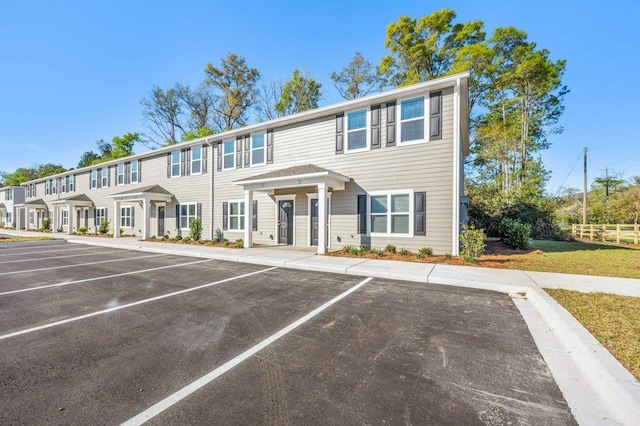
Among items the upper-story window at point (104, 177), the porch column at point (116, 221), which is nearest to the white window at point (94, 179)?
the upper-story window at point (104, 177)

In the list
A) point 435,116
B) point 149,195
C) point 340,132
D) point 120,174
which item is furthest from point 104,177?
point 435,116

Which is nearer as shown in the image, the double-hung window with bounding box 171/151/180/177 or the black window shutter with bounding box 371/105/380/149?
the black window shutter with bounding box 371/105/380/149

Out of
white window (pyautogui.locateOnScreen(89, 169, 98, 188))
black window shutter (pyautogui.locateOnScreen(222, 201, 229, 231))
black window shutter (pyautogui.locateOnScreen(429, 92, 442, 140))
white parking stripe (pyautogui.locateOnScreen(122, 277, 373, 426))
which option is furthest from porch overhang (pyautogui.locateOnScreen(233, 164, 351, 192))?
white window (pyautogui.locateOnScreen(89, 169, 98, 188))

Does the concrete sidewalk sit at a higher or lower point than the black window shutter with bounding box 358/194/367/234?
lower

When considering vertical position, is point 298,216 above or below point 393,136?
below

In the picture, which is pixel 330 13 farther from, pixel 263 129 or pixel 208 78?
pixel 208 78

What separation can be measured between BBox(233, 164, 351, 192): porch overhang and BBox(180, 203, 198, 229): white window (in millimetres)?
5597

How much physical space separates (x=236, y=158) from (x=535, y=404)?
14.1 meters

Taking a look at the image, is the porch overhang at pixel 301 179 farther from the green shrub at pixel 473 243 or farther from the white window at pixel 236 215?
the green shrub at pixel 473 243

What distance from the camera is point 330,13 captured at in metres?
12.9

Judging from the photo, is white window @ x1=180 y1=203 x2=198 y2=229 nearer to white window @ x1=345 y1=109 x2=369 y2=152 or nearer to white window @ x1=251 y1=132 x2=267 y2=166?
white window @ x1=251 y1=132 x2=267 y2=166

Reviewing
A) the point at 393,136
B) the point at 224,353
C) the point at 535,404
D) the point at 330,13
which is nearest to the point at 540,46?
the point at 330,13

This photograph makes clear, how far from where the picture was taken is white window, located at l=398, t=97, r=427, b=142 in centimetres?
942

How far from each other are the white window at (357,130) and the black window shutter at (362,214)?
2.03 metres
